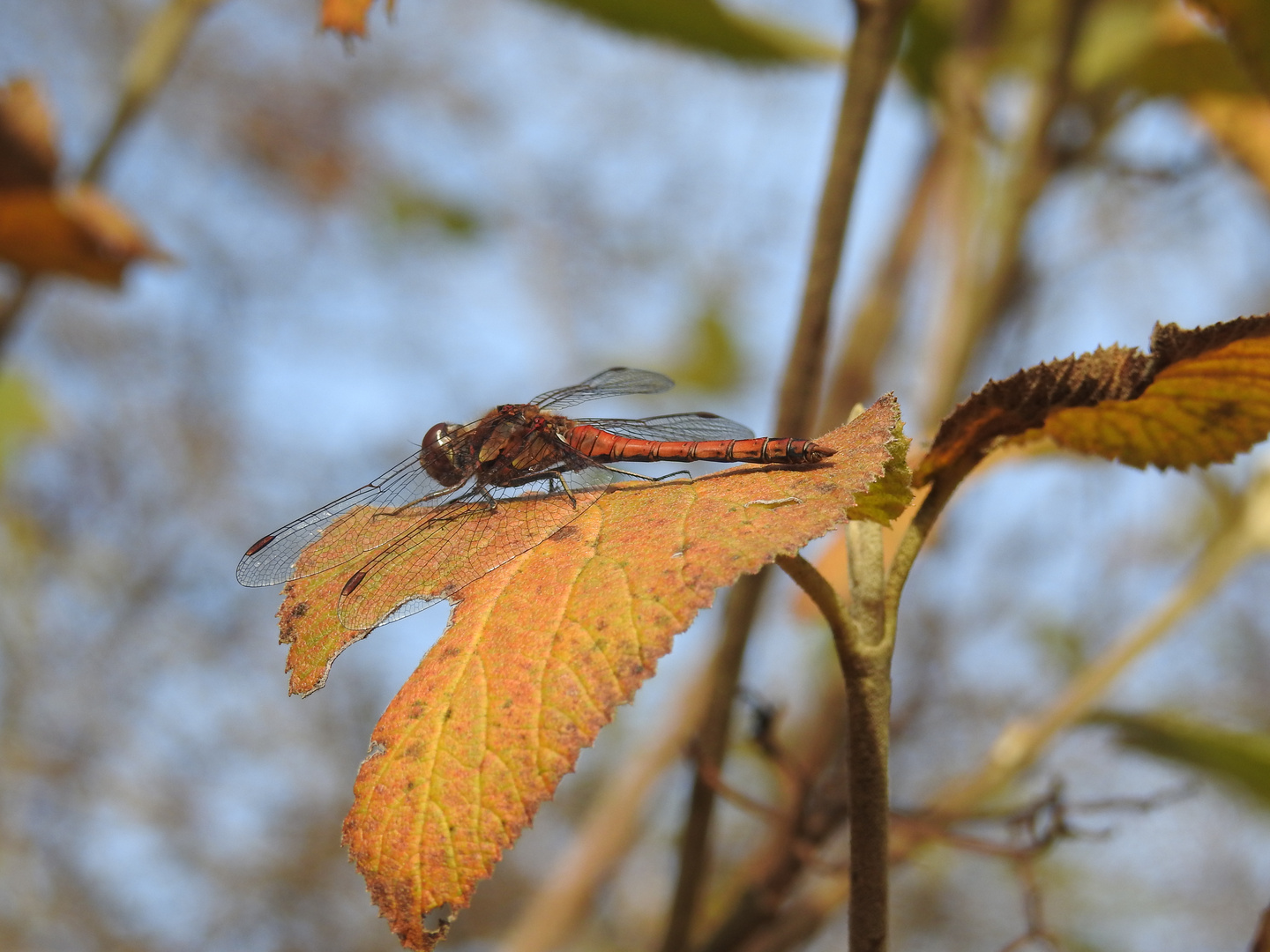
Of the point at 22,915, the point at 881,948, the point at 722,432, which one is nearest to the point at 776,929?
the point at 722,432

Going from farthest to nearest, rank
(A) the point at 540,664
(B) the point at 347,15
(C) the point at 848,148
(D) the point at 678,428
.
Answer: (D) the point at 678,428 < (C) the point at 848,148 < (B) the point at 347,15 < (A) the point at 540,664

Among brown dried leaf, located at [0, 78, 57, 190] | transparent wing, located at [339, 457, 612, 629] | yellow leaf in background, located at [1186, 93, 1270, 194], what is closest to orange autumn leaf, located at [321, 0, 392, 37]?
transparent wing, located at [339, 457, 612, 629]

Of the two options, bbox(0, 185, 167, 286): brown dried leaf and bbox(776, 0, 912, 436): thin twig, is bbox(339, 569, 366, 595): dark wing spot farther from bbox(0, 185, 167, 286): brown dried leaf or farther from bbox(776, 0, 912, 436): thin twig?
bbox(0, 185, 167, 286): brown dried leaf

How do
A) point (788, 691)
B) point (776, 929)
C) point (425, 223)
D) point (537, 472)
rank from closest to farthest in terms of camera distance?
point (537, 472), point (776, 929), point (788, 691), point (425, 223)

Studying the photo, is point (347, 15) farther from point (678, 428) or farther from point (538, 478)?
point (678, 428)

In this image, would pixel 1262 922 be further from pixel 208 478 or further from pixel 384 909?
pixel 208 478

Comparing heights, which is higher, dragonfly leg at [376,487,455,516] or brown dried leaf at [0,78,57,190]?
brown dried leaf at [0,78,57,190]

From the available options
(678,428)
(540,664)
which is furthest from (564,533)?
(678,428)
